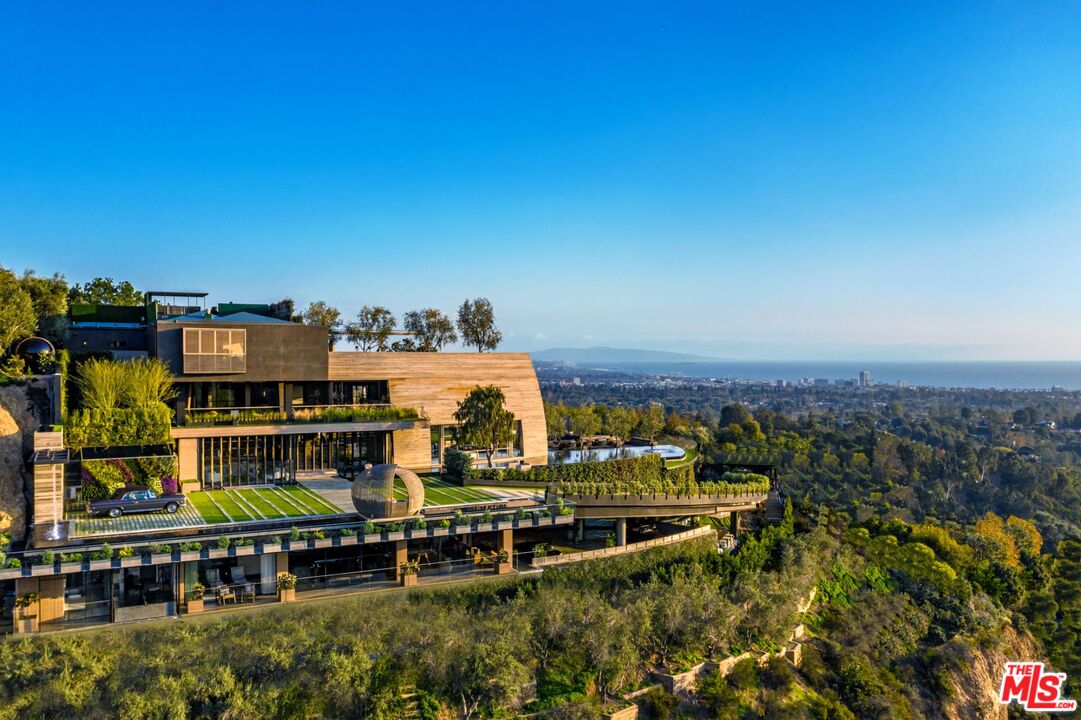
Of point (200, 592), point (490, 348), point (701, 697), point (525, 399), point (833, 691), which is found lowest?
point (833, 691)

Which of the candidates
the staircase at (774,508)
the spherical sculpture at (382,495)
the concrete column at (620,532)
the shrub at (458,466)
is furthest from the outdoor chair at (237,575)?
the staircase at (774,508)

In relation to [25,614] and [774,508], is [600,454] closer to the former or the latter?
[774,508]

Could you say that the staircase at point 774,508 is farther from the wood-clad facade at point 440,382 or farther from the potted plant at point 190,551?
the potted plant at point 190,551

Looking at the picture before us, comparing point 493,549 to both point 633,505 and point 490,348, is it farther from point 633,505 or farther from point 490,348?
point 490,348

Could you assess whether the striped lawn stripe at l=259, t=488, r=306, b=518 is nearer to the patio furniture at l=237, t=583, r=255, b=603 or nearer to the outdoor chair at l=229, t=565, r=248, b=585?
the outdoor chair at l=229, t=565, r=248, b=585

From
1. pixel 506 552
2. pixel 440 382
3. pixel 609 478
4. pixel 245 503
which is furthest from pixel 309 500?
pixel 609 478

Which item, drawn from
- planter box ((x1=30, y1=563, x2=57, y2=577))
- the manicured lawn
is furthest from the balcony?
planter box ((x1=30, y1=563, x2=57, y2=577))

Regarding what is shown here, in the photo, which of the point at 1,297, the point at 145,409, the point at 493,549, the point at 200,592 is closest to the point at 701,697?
the point at 493,549
